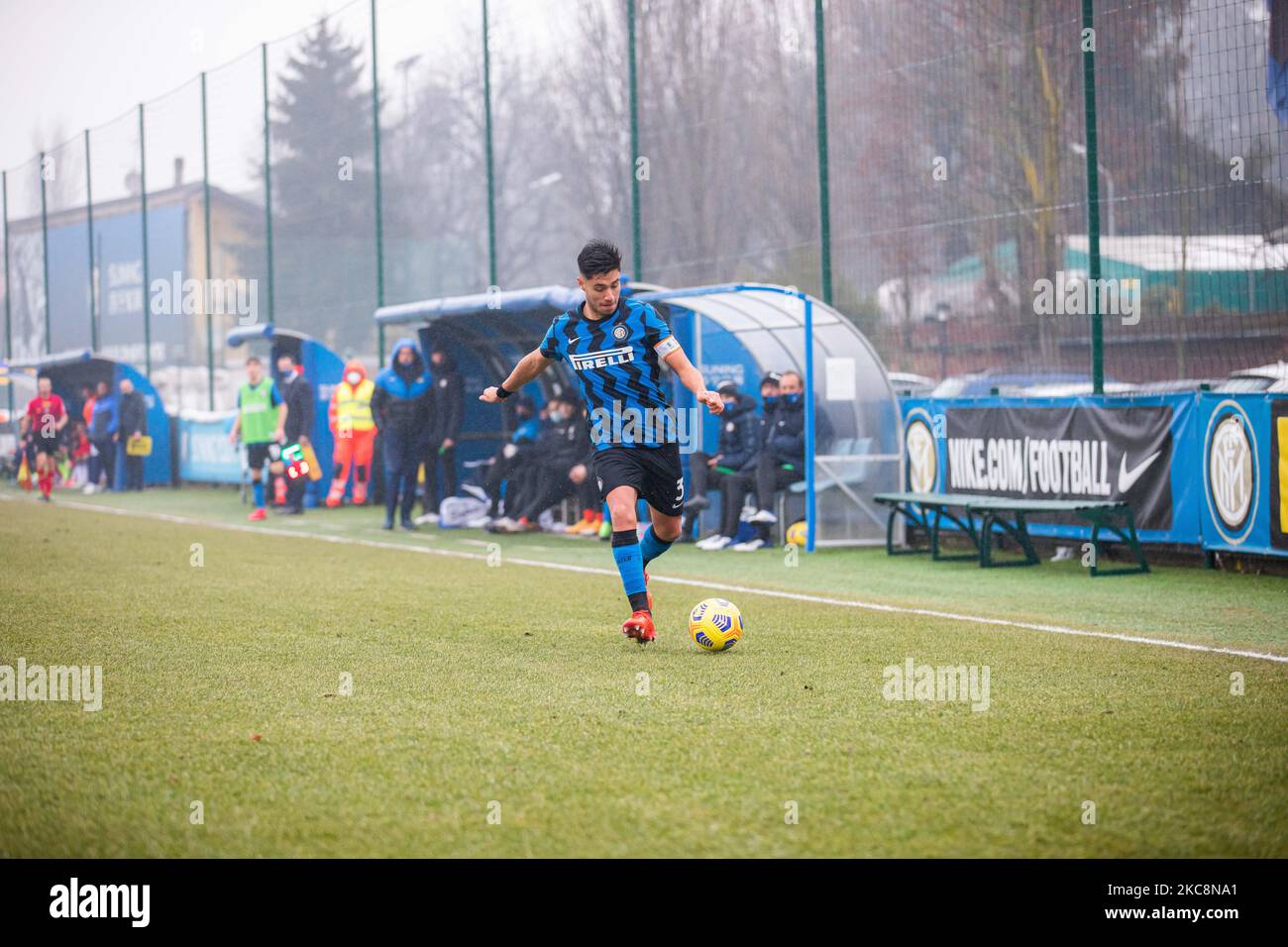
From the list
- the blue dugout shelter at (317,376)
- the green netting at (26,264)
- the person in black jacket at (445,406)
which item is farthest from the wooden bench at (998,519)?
the green netting at (26,264)

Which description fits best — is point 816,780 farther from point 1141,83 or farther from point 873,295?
point 873,295

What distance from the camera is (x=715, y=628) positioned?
24.7 ft

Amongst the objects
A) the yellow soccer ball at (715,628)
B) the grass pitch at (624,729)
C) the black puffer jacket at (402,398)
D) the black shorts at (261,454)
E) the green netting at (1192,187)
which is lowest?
the grass pitch at (624,729)

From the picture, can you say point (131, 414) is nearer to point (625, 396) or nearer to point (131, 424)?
point (131, 424)

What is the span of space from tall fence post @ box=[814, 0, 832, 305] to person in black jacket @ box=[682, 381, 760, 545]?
2193mm

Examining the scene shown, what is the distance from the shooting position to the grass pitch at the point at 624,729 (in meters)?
4.14

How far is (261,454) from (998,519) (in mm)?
10739

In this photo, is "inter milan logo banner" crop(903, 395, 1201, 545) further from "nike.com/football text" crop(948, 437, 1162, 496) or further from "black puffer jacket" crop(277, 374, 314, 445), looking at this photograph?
"black puffer jacket" crop(277, 374, 314, 445)

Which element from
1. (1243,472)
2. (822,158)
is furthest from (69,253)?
(1243,472)

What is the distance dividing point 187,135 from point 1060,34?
2299 cm

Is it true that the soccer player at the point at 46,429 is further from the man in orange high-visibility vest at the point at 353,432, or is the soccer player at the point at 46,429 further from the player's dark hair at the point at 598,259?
the player's dark hair at the point at 598,259

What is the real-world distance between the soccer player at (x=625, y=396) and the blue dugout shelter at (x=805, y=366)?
588 cm

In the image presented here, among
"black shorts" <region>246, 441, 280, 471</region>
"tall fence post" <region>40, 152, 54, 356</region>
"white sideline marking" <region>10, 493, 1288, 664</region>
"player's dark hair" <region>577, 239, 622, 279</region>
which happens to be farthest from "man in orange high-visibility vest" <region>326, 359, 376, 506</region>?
"tall fence post" <region>40, 152, 54, 356</region>
